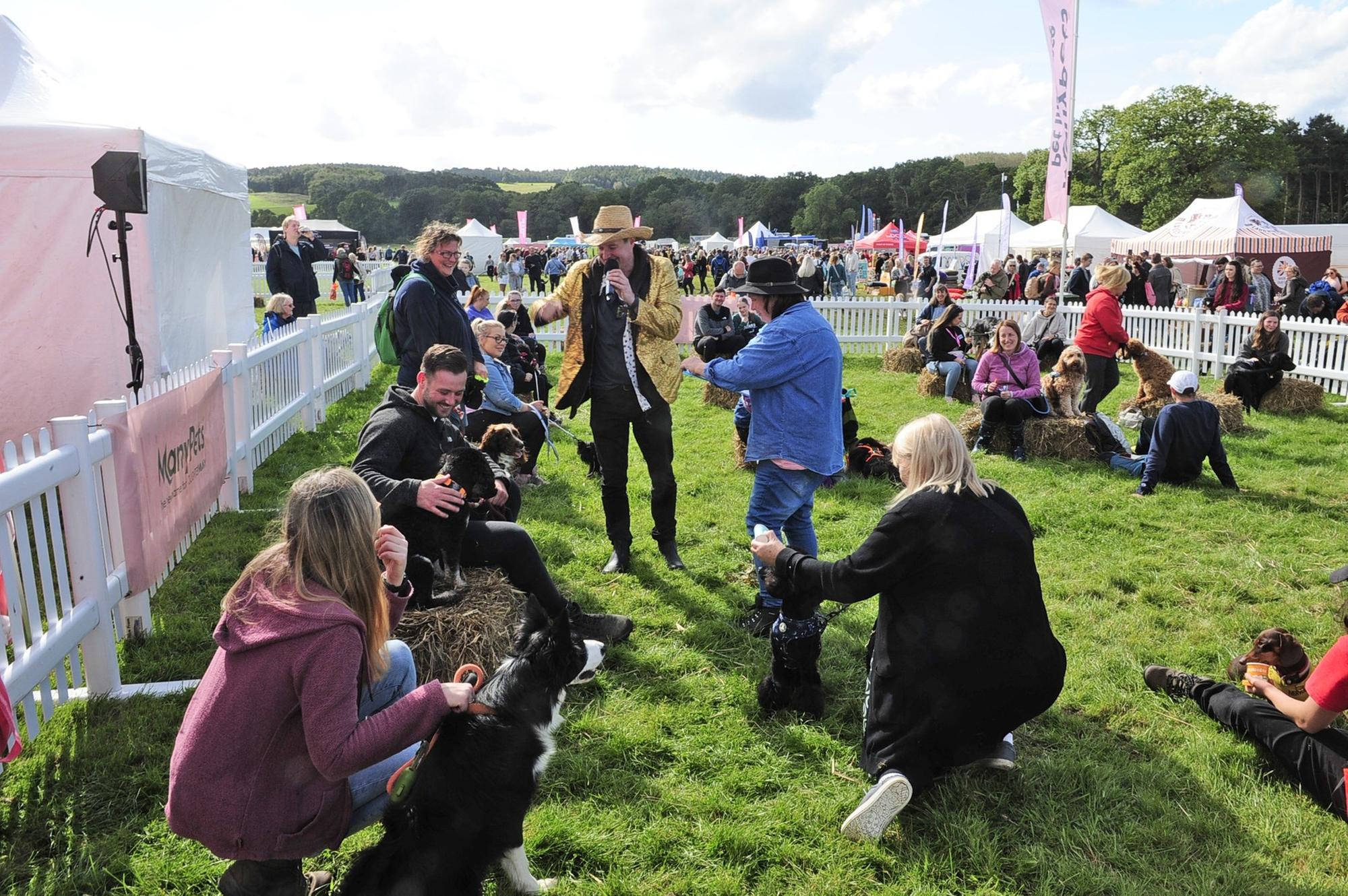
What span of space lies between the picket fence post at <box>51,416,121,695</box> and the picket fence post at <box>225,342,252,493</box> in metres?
3.13

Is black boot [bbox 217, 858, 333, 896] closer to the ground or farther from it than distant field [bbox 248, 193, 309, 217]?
closer to the ground

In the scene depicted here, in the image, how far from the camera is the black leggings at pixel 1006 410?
28.0 ft

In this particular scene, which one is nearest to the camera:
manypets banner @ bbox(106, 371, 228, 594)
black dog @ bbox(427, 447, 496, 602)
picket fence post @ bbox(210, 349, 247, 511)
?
black dog @ bbox(427, 447, 496, 602)

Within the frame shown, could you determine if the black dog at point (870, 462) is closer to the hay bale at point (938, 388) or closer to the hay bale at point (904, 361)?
the hay bale at point (938, 388)

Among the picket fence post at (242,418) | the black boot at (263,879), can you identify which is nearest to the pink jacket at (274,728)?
the black boot at (263,879)

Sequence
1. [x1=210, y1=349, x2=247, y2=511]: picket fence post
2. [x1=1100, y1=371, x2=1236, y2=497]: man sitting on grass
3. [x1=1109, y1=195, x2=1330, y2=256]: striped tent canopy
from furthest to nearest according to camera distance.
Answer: [x1=1109, y1=195, x2=1330, y2=256]: striped tent canopy < [x1=1100, y1=371, x2=1236, y2=497]: man sitting on grass < [x1=210, y1=349, x2=247, y2=511]: picket fence post

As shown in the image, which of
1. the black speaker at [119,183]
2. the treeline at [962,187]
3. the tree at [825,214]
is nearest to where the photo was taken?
the black speaker at [119,183]

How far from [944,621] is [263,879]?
7.42 ft

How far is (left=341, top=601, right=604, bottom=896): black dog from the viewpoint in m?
2.27

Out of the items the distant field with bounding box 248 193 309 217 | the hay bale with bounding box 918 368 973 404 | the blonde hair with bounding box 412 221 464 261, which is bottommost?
the hay bale with bounding box 918 368 973 404

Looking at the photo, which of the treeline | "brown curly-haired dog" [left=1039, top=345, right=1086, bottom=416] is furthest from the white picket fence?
the treeline

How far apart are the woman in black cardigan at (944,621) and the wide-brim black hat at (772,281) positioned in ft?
4.50

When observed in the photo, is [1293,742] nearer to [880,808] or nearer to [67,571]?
[880,808]

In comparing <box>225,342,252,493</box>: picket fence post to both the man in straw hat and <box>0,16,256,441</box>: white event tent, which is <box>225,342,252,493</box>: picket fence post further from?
the man in straw hat
